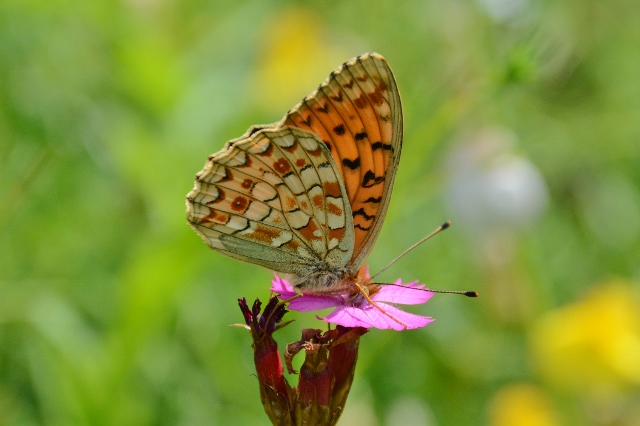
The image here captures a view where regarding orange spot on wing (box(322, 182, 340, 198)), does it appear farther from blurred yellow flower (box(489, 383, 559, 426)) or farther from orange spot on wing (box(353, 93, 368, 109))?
blurred yellow flower (box(489, 383, 559, 426))

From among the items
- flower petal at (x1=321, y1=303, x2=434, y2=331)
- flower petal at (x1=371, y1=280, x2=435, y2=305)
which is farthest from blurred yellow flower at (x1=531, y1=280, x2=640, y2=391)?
flower petal at (x1=321, y1=303, x2=434, y2=331)

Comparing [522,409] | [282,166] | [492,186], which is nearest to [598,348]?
[522,409]

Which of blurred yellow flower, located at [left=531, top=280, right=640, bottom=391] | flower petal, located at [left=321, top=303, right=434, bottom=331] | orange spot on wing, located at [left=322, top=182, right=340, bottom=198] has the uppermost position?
blurred yellow flower, located at [left=531, top=280, right=640, bottom=391]

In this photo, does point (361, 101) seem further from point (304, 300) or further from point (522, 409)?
point (522, 409)

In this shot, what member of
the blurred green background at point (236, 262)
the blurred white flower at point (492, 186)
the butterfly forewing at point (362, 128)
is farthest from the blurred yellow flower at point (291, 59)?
the butterfly forewing at point (362, 128)

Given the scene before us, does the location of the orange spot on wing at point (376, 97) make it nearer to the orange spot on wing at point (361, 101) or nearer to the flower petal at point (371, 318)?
the orange spot on wing at point (361, 101)

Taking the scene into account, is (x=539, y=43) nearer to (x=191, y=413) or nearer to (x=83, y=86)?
(x=191, y=413)

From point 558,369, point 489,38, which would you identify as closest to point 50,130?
point 558,369
